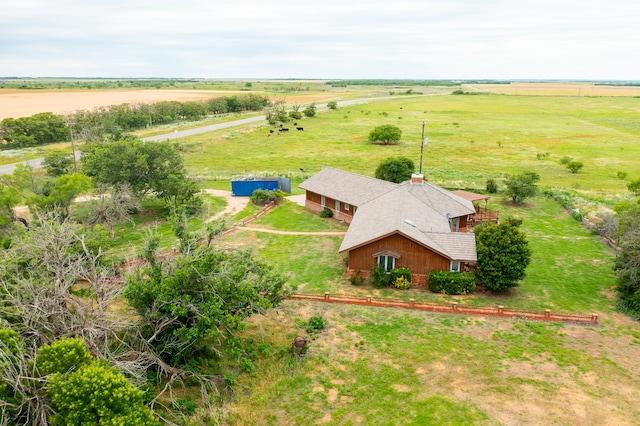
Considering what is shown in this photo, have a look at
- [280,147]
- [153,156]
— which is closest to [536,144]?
[280,147]

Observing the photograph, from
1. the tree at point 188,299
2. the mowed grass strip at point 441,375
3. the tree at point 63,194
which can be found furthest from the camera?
the tree at point 63,194

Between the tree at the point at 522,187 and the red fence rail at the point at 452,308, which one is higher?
the tree at the point at 522,187

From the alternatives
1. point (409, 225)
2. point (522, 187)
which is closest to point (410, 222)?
point (409, 225)

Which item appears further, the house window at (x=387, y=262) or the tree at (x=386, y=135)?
the tree at (x=386, y=135)

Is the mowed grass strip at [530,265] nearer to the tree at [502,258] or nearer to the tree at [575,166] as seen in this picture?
the tree at [502,258]

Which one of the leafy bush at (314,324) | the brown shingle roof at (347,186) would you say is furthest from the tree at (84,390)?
the brown shingle roof at (347,186)

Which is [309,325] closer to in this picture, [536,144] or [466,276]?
[466,276]
